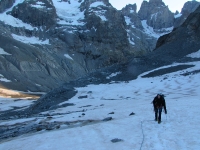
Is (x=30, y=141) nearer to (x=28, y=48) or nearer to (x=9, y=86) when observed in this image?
(x=9, y=86)

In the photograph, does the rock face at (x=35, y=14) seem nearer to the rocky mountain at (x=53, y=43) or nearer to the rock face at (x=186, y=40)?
the rocky mountain at (x=53, y=43)

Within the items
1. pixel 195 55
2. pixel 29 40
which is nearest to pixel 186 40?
pixel 195 55

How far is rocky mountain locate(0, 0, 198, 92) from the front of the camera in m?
125

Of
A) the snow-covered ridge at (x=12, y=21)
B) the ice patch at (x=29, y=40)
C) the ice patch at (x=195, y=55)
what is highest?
the snow-covered ridge at (x=12, y=21)

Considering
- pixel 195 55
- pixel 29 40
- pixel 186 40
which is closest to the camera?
pixel 195 55

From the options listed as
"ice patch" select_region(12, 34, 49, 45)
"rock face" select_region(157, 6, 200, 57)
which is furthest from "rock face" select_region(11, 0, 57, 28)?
"rock face" select_region(157, 6, 200, 57)

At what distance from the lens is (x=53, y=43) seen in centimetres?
16200

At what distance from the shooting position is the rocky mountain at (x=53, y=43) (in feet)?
410

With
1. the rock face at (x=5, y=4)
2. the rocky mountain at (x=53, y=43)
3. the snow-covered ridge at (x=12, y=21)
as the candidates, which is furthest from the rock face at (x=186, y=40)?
the rock face at (x=5, y=4)

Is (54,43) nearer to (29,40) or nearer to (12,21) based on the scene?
(29,40)

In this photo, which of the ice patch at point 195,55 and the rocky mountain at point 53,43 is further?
the rocky mountain at point 53,43

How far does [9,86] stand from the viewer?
101 meters

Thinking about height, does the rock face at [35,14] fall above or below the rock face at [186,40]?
above

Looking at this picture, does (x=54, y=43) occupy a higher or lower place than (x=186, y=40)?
higher
